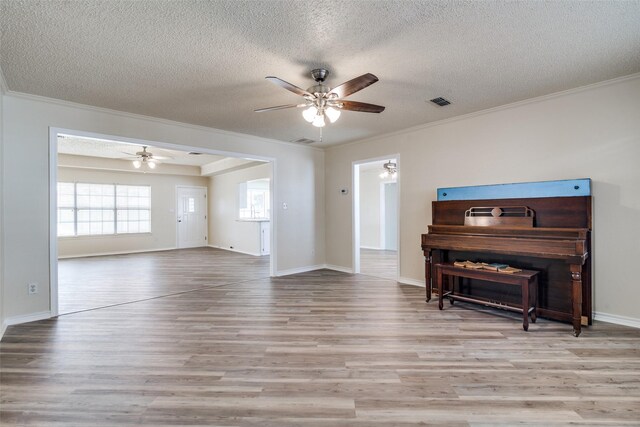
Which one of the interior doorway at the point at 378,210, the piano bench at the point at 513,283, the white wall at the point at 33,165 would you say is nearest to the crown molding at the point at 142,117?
the white wall at the point at 33,165

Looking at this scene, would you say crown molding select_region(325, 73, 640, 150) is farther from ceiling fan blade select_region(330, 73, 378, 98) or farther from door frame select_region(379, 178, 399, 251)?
door frame select_region(379, 178, 399, 251)

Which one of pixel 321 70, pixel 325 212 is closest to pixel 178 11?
pixel 321 70

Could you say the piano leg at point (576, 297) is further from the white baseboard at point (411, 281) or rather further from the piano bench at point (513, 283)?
the white baseboard at point (411, 281)

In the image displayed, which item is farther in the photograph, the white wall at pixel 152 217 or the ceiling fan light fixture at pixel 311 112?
the white wall at pixel 152 217

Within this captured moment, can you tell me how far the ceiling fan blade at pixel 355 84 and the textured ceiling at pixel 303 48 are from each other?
10.6 inches

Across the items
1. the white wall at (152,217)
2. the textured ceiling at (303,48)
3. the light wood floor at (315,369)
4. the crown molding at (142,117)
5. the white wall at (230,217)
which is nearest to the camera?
the light wood floor at (315,369)

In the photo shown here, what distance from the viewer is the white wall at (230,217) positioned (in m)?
8.31

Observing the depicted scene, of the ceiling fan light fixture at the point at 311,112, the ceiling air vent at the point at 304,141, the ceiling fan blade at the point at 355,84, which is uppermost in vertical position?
the ceiling air vent at the point at 304,141

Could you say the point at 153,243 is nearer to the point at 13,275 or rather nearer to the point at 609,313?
the point at 13,275

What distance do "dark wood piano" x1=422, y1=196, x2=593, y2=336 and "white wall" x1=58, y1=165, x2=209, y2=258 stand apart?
825cm

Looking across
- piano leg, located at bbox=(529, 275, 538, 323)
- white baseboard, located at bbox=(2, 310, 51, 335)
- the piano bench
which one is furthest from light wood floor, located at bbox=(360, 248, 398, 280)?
white baseboard, located at bbox=(2, 310, 51, 335)

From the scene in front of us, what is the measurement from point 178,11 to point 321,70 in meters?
1.19

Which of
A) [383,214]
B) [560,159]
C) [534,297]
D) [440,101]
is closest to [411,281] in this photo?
[534,297]

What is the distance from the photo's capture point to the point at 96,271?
5953 mm
